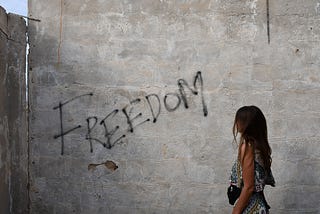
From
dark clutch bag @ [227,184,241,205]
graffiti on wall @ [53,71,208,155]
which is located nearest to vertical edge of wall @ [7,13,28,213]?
graffiti on wall @ [53,71,208,155]

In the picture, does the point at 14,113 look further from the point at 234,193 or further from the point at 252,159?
the point at 252,159

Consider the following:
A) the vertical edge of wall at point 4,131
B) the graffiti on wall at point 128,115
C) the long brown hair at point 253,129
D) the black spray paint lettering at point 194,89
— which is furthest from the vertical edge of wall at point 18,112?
the long brown hair at point 253,129

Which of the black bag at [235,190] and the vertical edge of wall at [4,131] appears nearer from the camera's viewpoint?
the black bag at [235,190]

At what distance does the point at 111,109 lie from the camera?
5.29 metres

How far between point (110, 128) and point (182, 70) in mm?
957

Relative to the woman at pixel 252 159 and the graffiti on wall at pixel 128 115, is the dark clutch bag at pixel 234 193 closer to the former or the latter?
the woman at pixel 252 159

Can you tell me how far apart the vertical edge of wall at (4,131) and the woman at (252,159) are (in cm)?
235

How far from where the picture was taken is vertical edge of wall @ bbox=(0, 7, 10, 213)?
4844 millimetres

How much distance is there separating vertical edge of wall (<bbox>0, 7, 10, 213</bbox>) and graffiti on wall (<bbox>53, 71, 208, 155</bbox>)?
0.55 meters

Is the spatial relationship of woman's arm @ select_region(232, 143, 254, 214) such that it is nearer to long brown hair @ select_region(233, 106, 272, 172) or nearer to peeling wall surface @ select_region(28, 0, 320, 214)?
long brown hair @ select_region(233, 106, 272, 172)

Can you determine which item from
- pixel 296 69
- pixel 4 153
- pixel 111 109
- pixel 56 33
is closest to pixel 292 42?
pixel 296 69

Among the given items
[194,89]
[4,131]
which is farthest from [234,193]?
[4,131]

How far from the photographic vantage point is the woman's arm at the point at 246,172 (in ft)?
11.9

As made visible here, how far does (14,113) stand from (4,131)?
30 cm
